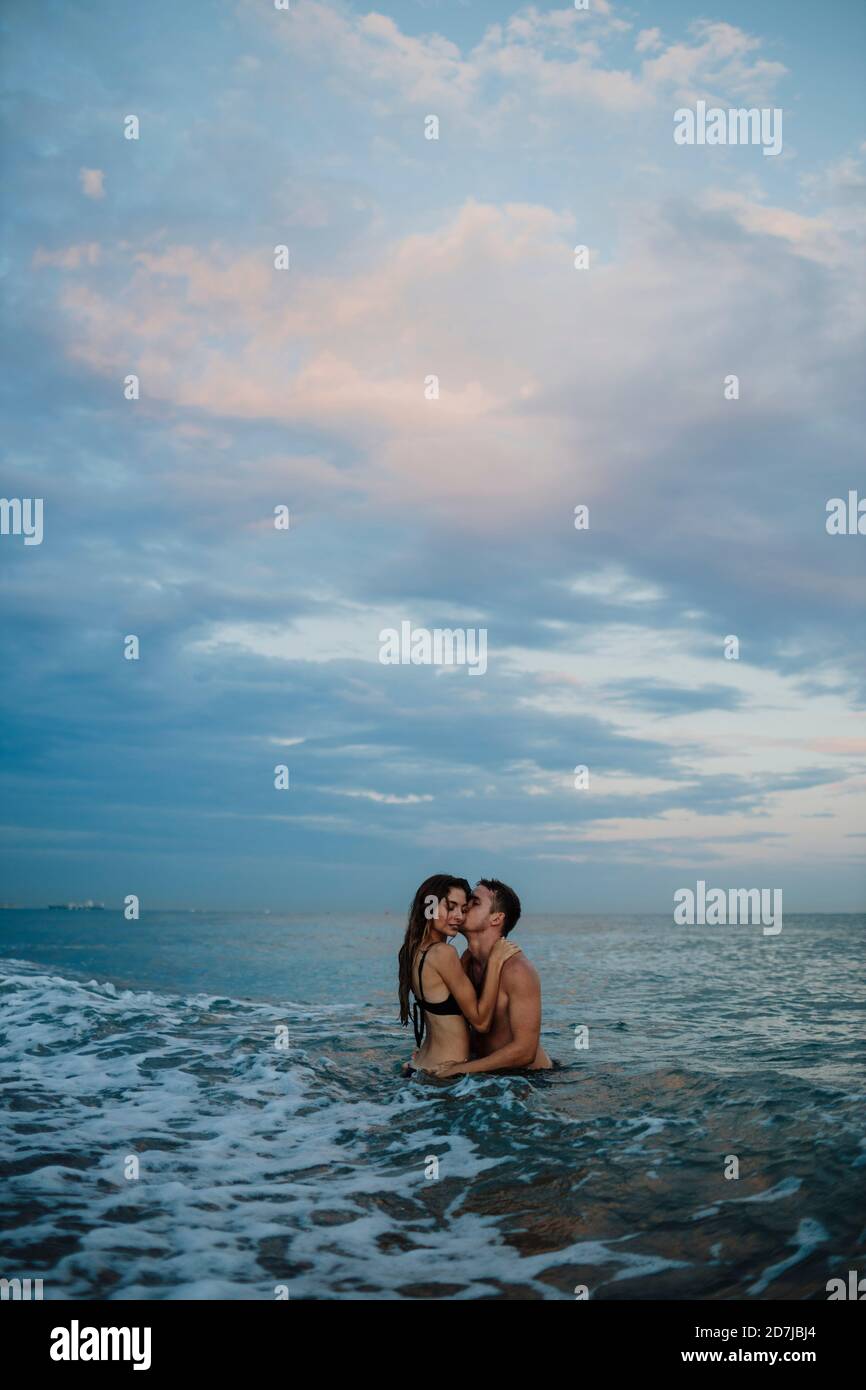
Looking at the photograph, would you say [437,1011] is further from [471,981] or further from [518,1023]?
[518,1023]

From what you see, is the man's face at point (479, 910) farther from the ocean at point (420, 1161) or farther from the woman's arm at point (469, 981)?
the ocean at point (420, 1161)

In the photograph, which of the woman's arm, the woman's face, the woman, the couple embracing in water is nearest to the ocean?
the couple embracing in water

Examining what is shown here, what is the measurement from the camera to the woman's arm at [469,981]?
32.4 feet

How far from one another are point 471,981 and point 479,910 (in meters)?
0.95

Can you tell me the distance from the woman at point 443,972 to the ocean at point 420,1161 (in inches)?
22.4

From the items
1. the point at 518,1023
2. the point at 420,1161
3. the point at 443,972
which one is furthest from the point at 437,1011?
the point at 420,1161

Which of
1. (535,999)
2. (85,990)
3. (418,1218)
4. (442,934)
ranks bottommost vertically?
(85,990)

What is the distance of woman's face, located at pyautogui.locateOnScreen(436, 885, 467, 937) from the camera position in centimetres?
1014

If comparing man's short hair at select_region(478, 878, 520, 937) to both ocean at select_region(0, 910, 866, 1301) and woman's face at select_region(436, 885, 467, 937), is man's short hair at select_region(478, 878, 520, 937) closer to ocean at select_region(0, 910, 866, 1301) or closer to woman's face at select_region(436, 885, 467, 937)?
woman's face at select_region(436, 885, 467, 937)

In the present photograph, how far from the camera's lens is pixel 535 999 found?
984 cm

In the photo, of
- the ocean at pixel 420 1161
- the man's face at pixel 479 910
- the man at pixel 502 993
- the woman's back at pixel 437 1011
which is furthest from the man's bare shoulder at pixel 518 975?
the ocean at pixel 420 1161
